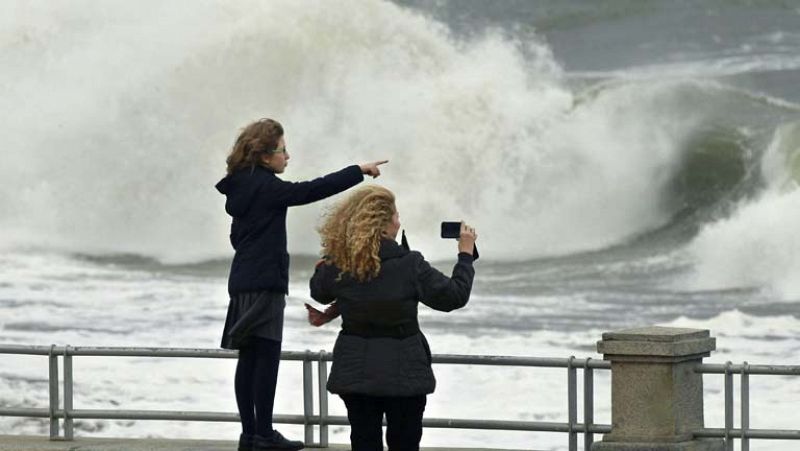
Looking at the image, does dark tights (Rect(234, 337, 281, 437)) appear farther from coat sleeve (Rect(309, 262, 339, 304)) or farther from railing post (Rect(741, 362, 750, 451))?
railing post (Rect(741, 362, 750, 451))

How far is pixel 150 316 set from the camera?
112 ft

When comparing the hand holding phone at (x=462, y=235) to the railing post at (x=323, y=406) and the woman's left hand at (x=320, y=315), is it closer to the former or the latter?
the woman's left hand at (x=320, y=315)

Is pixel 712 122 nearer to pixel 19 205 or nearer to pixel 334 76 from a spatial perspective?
pixel 334 76

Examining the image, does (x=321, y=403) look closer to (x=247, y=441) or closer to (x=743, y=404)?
(x=247, y=441)

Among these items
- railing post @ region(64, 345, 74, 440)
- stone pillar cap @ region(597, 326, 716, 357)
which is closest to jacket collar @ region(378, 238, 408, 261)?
stone pillar cap @ region(597, 326, 716, 357)

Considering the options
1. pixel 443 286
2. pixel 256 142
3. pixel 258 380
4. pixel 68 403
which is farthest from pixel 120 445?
pixel 443 286

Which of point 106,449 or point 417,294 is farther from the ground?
point 417,294

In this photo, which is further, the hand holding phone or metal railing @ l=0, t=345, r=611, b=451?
metal railing @ l=0, t=345, r=611, b=451

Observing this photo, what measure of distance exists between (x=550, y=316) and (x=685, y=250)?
8396mm

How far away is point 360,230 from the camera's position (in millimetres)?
7852

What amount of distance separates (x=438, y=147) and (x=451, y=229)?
38.0 m

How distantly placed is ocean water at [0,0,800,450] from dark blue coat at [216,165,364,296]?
21.7 metres

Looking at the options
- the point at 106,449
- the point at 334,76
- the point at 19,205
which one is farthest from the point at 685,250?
the point at 106,449

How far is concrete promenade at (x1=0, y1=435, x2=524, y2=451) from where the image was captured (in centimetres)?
1036
